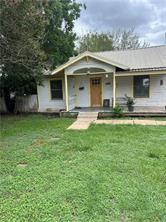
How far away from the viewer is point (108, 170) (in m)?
5.38

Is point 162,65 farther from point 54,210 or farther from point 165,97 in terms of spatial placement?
point 54,210

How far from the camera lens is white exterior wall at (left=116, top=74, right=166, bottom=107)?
1417 centimetres

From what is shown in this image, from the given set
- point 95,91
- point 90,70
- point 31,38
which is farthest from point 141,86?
point 31,38

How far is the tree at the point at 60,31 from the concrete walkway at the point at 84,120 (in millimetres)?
3928

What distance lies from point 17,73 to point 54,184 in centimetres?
918

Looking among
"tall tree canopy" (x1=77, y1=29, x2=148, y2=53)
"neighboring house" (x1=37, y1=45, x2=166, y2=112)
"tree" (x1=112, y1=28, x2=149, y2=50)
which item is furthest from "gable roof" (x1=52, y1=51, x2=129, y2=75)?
"tree" (x1=112, y1=28, x2=149, y2=50)

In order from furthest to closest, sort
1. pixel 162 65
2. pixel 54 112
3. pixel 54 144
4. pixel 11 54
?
pixel 54 112 → pixel 162 65 → pixel 11 54 → pixel 54 144

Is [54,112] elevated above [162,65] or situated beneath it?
situated beneath

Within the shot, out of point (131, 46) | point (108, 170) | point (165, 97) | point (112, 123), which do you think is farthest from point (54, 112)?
point (131, 46)

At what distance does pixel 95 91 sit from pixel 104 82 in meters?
0.83

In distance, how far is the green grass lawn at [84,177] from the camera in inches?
149

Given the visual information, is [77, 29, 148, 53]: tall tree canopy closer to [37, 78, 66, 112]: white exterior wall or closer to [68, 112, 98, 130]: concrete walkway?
[37, 78, 66, 112]: white exterior wall

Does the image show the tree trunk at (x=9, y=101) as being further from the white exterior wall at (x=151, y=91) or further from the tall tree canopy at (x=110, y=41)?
the tall tree canopy at (x=110, y=41)

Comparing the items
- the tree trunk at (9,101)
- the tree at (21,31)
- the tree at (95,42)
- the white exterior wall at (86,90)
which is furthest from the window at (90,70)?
the tree at (95,42)
